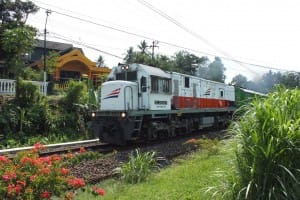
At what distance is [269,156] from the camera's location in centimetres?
506

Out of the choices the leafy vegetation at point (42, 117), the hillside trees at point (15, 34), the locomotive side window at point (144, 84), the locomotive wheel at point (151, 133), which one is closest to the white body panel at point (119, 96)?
the locomotive side window at point (144, 84)

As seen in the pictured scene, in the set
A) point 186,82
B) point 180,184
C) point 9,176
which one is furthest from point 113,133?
point 9,176

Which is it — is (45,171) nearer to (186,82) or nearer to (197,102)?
(186,82)

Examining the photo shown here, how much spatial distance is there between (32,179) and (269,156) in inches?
126

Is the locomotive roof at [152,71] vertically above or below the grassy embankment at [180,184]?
above

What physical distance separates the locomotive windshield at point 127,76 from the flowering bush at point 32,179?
11.0m

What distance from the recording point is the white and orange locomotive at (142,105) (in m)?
15.4

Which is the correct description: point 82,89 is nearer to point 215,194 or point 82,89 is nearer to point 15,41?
point 15,41

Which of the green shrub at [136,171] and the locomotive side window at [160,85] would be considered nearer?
the green shrub at [136,171]

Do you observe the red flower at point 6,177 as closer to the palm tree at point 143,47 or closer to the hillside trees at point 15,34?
the hillside trees at point 15,34

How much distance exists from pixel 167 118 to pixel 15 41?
11309 mm

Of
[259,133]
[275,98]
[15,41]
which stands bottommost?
[259,133]

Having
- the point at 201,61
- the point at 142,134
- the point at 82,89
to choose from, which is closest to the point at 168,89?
the point at 142,134

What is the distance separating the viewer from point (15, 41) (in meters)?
23.3
